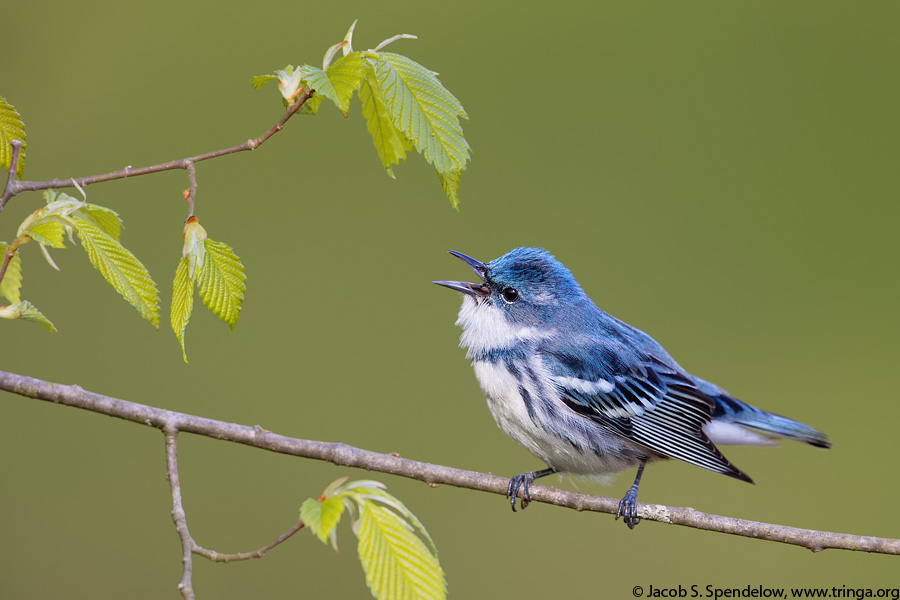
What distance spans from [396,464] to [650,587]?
2417mm

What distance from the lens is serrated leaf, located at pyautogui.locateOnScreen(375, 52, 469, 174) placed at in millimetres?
1428

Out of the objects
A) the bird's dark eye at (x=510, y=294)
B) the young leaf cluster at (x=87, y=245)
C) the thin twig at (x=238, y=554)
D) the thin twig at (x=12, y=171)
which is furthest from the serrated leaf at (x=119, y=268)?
the bird's dark eye at (x=510, y=294)

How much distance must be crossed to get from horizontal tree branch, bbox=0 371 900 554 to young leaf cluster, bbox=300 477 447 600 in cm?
37

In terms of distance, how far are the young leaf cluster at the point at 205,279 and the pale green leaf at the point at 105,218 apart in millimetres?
196

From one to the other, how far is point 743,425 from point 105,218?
2259 mm

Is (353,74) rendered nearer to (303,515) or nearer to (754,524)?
(303,515)

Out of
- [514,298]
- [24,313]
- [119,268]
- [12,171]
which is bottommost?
[24,313]

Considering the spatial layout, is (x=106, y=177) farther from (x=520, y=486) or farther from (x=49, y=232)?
(x=520, y=486)

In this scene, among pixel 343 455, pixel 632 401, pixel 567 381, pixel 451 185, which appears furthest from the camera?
pixel 632 401

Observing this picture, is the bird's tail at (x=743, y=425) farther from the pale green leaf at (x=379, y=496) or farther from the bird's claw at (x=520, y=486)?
the pale green leaf at (x=379, y=496)

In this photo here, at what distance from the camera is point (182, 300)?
4.71 ft

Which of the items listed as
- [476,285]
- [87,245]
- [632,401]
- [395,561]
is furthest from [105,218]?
[632,401]

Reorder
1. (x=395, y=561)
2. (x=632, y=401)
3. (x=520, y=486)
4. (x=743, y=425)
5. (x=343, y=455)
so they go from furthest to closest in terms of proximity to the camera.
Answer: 1. (x=743, y=425)
2. (x=632, y=401)
3. (x=520, y=486)
4. (x=343, y=455)
5. (x=395, y=561)

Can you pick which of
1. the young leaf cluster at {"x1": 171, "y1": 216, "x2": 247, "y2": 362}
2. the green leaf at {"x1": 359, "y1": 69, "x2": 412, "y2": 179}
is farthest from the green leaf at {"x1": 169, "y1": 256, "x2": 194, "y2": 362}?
the green leaf at {"x1": 359, "y1": 69, "x2": 412, "y2": 179}
